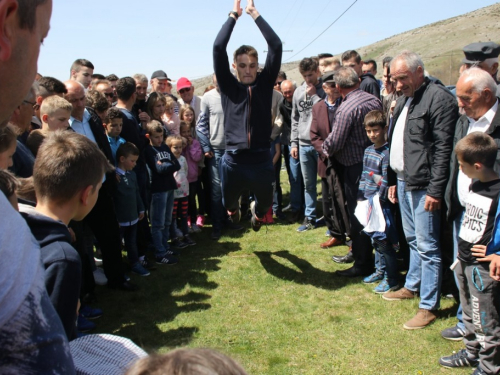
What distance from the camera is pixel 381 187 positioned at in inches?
184

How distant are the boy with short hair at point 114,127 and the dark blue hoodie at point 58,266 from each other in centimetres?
344

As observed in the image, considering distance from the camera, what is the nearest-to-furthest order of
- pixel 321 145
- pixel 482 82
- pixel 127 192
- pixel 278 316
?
pixel 482 82 → pixel 278 316 → pixel 127 192 → pixel 321 145

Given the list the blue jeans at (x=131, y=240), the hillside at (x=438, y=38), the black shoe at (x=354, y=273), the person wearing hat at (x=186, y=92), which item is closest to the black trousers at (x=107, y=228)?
the blue jeans at (x=131, y=240)

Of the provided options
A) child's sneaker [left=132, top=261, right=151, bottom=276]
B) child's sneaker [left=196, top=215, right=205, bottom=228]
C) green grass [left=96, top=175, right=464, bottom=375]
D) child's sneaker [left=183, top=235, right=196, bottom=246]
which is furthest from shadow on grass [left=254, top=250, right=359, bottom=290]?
child's sneaker [left=196, top=215, right=205, bottom=228]

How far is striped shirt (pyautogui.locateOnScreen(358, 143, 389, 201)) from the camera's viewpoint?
4.67 m

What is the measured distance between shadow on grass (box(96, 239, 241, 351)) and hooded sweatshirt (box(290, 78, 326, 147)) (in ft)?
7.26

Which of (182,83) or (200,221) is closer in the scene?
(200,221)

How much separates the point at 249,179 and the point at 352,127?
1.33 metres

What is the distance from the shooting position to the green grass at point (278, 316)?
11.7 ft

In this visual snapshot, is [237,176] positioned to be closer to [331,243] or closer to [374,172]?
[374,172]

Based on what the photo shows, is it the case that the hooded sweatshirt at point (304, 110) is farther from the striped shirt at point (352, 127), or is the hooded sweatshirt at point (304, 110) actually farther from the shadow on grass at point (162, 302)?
the shadow on grass at point (162, 302)

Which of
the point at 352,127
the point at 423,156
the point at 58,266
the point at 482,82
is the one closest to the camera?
the point at 58,266

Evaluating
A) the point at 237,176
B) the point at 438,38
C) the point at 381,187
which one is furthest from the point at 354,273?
the point at 438,38

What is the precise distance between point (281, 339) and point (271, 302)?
29.9 inches
